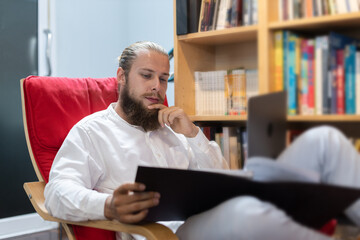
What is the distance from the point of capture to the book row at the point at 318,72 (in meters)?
0.77

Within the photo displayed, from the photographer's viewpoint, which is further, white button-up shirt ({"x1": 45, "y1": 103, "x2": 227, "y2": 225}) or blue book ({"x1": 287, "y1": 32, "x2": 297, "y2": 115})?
white button-up shirt ({"x1": 45, "y1": 103, "x2": 227, "y2": 225})

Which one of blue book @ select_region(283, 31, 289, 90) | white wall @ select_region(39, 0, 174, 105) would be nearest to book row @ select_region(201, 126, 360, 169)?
blue book @ select_region(283, 31, 289, 90)

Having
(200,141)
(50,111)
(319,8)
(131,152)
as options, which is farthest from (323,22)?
(50,111)

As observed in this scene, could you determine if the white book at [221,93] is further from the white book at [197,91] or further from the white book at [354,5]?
the white book at [354,5]

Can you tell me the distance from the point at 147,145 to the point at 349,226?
2.10ft

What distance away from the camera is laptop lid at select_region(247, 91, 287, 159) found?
821 millimetres

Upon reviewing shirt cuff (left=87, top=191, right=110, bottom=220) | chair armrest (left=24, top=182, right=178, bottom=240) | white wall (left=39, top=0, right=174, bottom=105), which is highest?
white wall (left=39, top=0, right=174, bottom=105)

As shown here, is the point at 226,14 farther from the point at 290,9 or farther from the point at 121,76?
the point at 121,76

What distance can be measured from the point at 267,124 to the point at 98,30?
95.8 inches

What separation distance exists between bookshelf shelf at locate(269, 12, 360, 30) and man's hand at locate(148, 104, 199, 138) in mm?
374

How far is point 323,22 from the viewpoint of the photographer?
0.79 meters

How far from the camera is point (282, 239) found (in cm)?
79

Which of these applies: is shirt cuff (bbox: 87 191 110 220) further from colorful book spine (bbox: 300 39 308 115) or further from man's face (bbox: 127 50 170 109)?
colorful book spine (bbox: 300 39 308 115)

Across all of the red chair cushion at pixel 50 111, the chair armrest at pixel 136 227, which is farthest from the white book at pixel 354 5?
the red chair cushion at pixel 50 111
